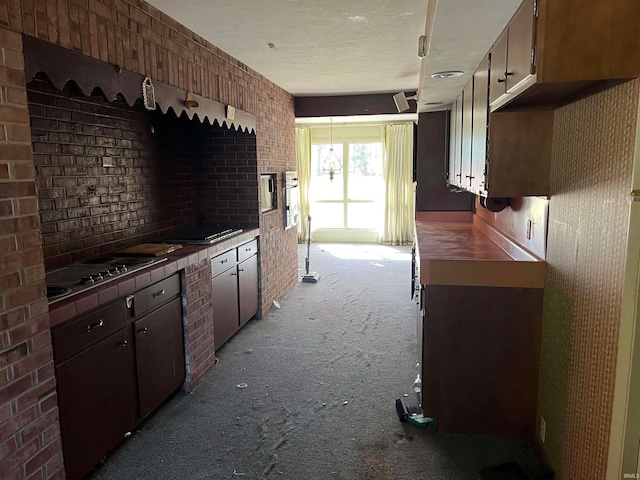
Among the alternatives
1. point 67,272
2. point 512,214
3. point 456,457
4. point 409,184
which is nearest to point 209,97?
point 67,272

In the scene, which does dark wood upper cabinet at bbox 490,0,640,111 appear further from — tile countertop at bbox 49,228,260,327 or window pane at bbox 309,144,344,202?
window pane at bbox 309,144,344,202

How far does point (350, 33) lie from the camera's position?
334 cm

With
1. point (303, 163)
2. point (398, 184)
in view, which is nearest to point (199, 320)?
point (303, 163)

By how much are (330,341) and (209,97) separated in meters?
2.21

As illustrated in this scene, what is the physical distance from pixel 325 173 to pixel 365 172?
77 cm

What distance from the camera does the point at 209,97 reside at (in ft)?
11.3

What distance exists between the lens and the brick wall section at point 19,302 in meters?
1.67

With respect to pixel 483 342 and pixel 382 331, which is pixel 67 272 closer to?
pixel 483 342

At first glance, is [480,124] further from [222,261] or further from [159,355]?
[159,355]

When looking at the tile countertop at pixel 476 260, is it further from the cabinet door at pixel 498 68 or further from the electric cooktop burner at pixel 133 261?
the electric cooktop burner at pixel 133 261

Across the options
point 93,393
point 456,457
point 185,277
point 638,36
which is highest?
point 638,36

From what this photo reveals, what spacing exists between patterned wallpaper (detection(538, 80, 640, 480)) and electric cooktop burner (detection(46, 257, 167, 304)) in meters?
2.20

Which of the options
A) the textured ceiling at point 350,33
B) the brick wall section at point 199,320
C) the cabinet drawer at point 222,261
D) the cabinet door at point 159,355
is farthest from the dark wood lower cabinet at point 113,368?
the textured ceiling at point 350,33

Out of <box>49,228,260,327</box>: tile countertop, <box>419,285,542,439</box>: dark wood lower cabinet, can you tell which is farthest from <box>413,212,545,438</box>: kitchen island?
<box>49,228,260,327</box>: tile countertop
